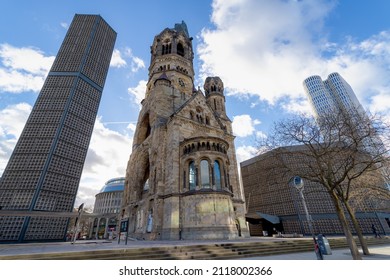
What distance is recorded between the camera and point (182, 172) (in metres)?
22.6

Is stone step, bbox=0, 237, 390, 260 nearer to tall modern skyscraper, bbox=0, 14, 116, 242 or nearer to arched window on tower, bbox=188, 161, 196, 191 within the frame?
arched window on tower, bbox=188, 161, 196, 191

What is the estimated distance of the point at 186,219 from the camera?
64.2 feet

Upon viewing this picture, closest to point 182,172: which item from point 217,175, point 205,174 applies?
point 205,174

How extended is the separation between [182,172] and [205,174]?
9.75 feet

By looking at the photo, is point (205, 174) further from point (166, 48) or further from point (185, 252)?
point (166, 48)

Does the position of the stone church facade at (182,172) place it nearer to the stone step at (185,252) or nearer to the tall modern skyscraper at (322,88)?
the stone step at (185,252)

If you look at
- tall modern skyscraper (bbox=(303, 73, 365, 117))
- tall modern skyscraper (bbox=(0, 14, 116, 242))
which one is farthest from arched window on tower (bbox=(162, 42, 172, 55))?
tall modern skyscraper (bbox=(303, 73, 365, 117))

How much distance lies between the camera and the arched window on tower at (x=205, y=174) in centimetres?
2106

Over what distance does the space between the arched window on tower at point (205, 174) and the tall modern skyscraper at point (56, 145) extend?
66.3 ft

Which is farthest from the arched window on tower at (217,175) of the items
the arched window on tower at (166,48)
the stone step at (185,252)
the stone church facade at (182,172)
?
the arched window on tower at (166,48)

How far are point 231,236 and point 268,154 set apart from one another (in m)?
10.1

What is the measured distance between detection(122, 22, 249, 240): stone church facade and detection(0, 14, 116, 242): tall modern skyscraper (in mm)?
13683

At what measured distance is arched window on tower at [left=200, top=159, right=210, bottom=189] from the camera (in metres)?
21.1

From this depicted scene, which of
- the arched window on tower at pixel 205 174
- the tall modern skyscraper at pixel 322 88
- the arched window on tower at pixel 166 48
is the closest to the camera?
the arched window on tower at pixel 205 174
